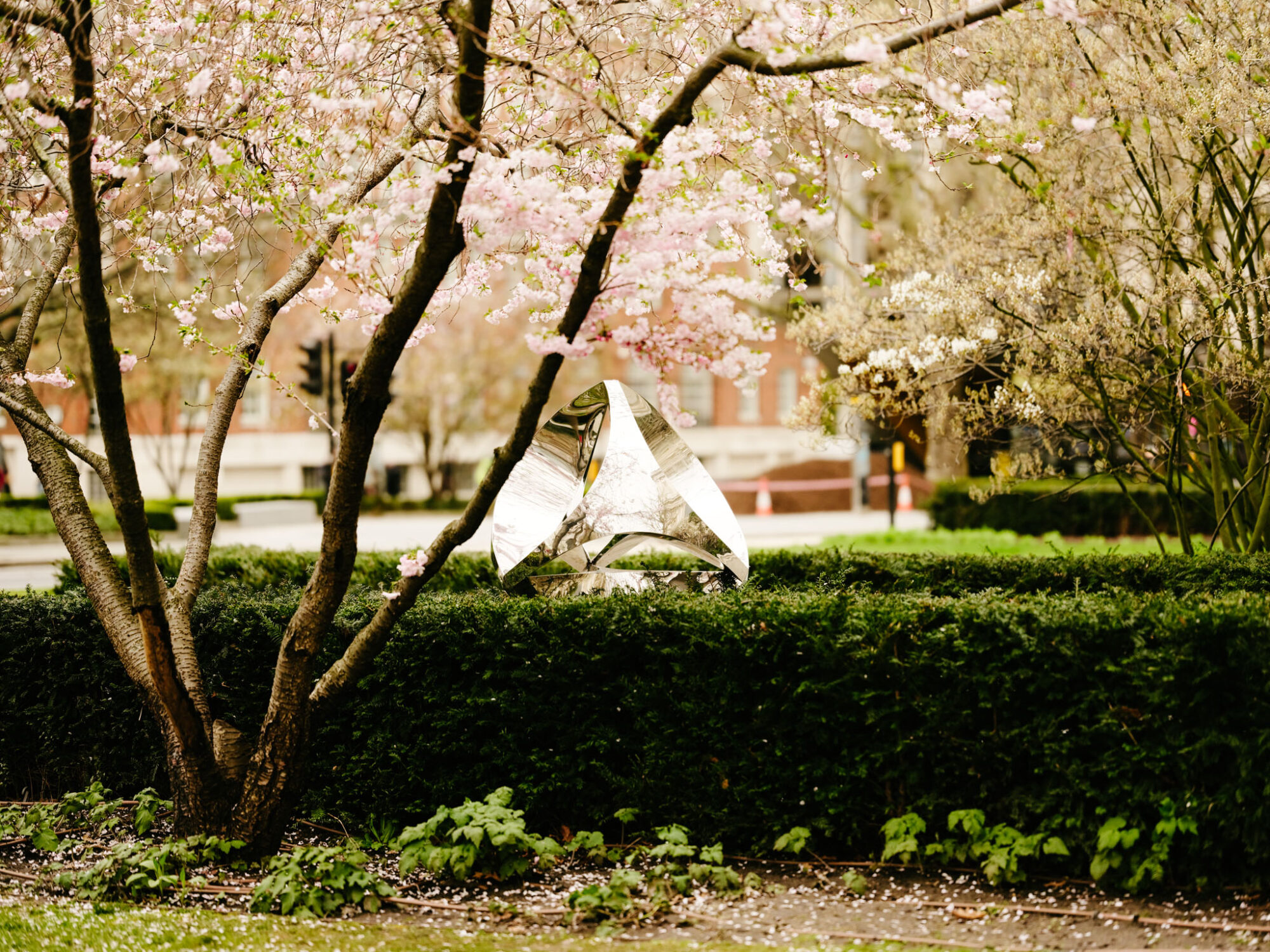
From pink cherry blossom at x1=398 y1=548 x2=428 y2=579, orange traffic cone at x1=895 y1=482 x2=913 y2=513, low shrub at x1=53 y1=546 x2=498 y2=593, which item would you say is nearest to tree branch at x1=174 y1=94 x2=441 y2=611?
pink cherry blossom at x1=398 y1=548 x2=428 y2=579

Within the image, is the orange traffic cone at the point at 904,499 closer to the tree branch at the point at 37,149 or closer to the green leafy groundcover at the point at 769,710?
the green leafy groundcover at the point at 769,710

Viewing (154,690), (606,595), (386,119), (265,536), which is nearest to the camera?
(386,119)

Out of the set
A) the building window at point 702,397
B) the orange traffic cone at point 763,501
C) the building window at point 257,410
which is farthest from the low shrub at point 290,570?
the building window at point 702,397

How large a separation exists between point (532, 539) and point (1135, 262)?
245 inches

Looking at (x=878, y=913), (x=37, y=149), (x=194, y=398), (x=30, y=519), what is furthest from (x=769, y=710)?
(x=194, y=398)

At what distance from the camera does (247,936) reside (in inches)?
166

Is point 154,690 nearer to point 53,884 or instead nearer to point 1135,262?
point 53,884

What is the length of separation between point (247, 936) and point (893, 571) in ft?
15.3

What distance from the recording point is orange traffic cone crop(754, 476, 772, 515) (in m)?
27.8

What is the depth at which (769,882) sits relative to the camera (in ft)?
16.1

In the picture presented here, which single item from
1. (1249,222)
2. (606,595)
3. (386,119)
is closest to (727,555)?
(606,595)

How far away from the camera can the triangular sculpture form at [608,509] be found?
638cm

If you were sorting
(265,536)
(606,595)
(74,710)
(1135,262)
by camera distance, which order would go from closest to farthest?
(606,595) < (74,710) < (1135,262) < (265,536)

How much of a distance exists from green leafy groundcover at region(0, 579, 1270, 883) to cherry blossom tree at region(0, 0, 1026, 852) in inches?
22.7
